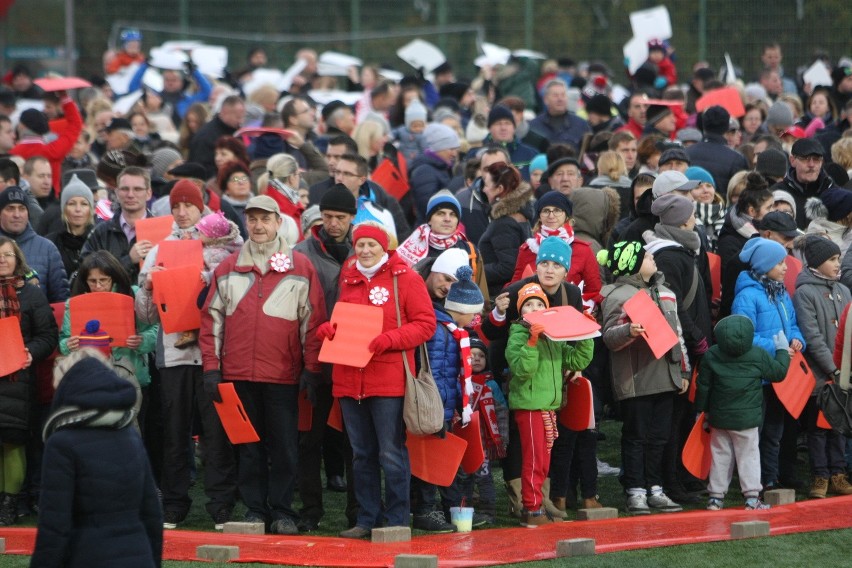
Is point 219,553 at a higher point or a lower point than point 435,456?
lower

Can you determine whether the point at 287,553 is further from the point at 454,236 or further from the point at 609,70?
the point at 609,70

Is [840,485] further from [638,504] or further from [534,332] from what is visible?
[534,332]

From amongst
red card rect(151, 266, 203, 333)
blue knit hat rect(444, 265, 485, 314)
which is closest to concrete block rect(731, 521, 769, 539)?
blue knit hat rect(444, 265, 485, 314)

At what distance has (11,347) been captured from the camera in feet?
31.1

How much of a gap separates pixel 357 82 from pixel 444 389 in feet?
42.2

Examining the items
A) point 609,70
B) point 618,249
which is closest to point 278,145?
point 618,249

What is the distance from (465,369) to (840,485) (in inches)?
126

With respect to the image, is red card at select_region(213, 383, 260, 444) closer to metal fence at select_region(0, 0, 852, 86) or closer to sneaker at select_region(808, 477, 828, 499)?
sneaker at select_region(808, 477, 828, 499)

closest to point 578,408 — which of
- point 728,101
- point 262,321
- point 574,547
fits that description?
point 574,547

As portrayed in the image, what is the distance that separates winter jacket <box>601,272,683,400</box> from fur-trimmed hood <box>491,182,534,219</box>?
119cm

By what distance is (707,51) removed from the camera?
2319 cm

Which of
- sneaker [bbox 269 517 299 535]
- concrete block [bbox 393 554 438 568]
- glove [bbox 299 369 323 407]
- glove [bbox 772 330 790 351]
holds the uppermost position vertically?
glove [bbox 772 330 790 351]

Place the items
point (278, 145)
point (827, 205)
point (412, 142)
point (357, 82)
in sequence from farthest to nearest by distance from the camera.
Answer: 1. point (357, 82)
2. point (412, 142)
3. point (278, 145)
4. point (827, 205)

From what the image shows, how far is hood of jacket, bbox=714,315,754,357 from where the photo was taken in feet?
31.7
